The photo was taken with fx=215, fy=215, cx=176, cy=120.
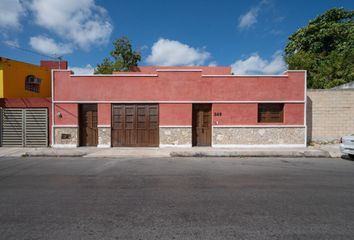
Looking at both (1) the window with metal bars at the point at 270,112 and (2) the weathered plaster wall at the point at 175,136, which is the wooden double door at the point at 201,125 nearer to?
(2) the weathered plaster wall at the point at 175,136

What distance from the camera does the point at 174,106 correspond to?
13.0 meters

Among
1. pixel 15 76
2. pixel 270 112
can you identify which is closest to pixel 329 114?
pixel 270 112

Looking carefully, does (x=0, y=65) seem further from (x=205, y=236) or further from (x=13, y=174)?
(x=205, y=236)

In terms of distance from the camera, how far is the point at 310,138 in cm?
1388

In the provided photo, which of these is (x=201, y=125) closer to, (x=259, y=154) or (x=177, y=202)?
(x=259, y=154)

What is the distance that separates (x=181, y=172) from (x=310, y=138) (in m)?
10.6

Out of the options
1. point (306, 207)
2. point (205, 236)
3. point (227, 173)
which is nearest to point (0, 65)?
point (227, 173)

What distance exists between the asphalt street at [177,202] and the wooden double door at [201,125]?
4983 millimetres

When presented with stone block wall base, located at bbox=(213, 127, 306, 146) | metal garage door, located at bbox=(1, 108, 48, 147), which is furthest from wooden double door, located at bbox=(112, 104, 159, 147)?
metal garage door, located at bbox=(1, 108, 48, 147)

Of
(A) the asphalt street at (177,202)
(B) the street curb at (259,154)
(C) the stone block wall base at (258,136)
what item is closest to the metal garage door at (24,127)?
(A) the asphalt street at (177,202)

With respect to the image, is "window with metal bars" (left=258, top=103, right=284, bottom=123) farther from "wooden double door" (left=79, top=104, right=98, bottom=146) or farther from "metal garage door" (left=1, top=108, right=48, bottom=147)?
"metal garage door" (left=1, top=108, right=48, bottom=147)

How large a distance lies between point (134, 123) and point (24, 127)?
258 inches

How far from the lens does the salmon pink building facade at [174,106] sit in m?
13.0

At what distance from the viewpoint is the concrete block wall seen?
13703 mm
